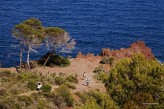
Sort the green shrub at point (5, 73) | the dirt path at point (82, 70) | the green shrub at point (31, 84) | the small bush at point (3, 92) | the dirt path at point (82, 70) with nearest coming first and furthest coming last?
the small bush at point (3, 92), the green shrub at point (31, 84), the dirt path at point (82, 70), the dirt path at point (82, 70), the green shrub at point (5, 73)

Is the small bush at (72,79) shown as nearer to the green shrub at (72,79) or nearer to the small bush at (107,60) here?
the green shrub at (72,79)

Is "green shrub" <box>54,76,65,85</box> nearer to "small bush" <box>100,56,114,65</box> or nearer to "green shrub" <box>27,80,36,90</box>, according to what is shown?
"green shrub" <box>27,80,36,90</box>

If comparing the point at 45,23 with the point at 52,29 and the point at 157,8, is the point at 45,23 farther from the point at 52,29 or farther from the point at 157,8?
the point at 52,29

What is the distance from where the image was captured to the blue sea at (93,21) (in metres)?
87.9

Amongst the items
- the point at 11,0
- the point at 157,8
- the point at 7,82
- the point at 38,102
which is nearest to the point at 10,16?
the point at 11,0

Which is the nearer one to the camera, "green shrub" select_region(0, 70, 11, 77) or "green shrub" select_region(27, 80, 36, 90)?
"green shrub" select_region(27, 80, 36, 90)

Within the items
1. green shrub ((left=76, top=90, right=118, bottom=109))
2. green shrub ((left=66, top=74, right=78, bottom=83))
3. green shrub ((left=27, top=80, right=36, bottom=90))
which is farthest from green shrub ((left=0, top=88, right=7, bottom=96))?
green shrub ((left=76, top=90, right=118, bottom=109))

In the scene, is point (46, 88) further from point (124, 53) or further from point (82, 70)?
point (124, 53)

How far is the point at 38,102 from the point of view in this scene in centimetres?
4034

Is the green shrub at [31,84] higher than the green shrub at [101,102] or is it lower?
lower

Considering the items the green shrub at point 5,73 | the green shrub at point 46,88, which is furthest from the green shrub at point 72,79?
the green shrub at point 5,73

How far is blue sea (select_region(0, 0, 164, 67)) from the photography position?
87875mm

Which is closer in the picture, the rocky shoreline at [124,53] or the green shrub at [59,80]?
the green shrub at [59,80]

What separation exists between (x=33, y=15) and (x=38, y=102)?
73.5m
